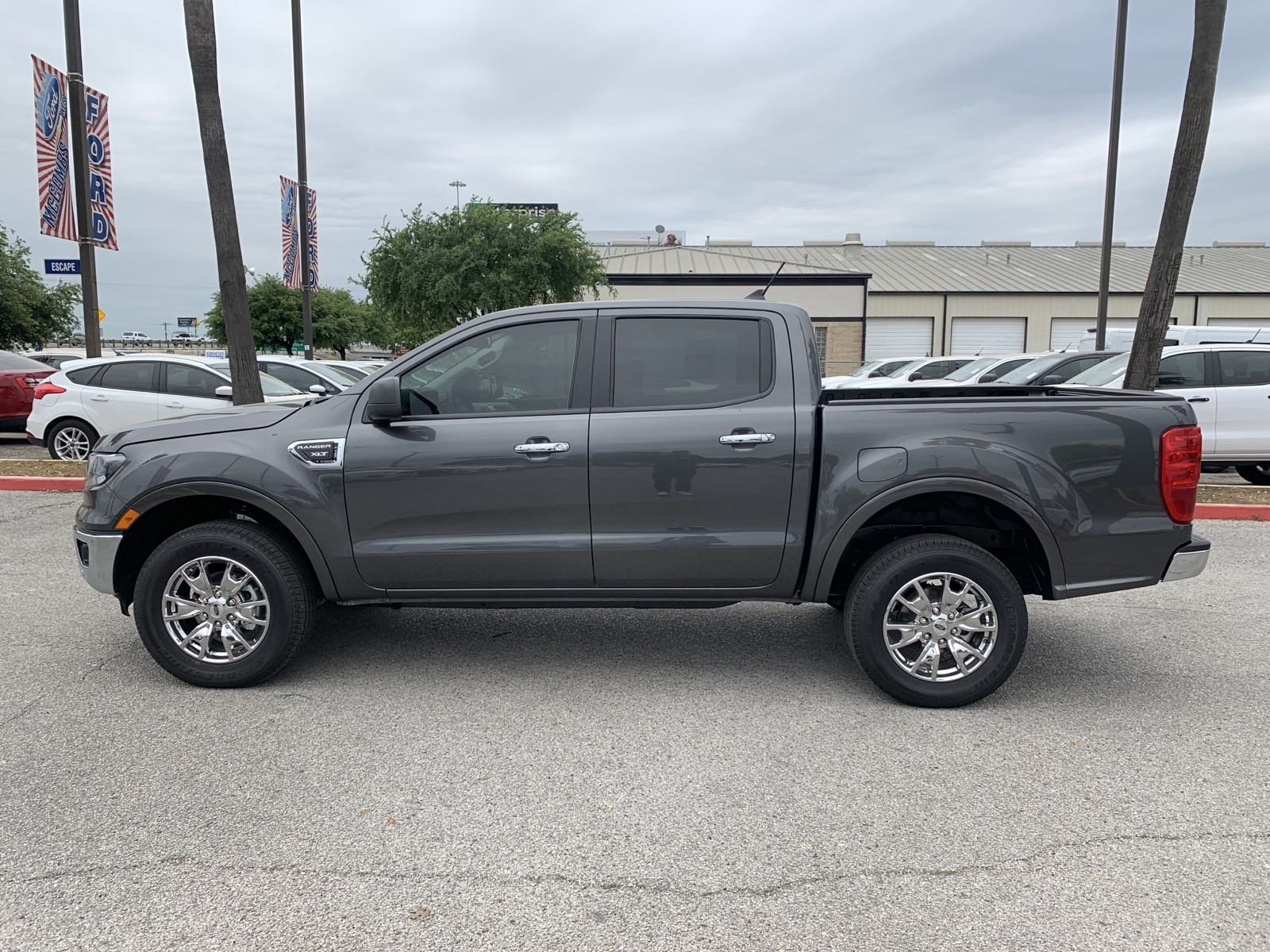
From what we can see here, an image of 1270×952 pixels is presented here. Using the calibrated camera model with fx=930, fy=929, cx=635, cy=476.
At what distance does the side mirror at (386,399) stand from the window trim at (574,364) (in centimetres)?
12

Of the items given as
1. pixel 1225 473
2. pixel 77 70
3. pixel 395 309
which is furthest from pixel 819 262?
pixel 77 70

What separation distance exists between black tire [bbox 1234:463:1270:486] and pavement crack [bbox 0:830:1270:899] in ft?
33.8

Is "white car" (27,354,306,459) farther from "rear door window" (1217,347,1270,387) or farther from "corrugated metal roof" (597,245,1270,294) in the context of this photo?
"corrugated metal roof" (597,245,1270,294)

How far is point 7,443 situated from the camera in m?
14.9

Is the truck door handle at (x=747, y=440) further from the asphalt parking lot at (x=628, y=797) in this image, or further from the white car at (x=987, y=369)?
the white car at (x=987, y=369)

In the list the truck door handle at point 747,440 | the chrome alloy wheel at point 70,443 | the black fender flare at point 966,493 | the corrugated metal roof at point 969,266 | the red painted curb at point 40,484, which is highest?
the corrugated metal roof at point 969,266

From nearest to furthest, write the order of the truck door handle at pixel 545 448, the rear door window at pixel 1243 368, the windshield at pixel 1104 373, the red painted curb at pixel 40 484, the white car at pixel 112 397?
1. the truck door handle at pixel 545 448
2. the red painted curb at pixel 40 484
3. the rear door window at pixel 1243 368
4. the windshield at pixel 1104 373
5. the white car at pixel 112 397

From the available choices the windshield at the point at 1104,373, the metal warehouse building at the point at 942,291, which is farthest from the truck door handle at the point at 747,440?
the metal warehouse building at the point at 942,291

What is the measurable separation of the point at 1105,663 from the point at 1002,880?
2477mm

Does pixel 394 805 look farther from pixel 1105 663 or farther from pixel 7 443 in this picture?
pixel 7 443

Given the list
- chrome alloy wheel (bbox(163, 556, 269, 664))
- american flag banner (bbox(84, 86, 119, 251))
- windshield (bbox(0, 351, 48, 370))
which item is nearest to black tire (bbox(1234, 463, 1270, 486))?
chrome alloy wheel (bbox(163, 556, 269, 664))

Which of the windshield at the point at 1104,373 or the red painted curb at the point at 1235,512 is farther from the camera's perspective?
the windshield at the point at 1104,373

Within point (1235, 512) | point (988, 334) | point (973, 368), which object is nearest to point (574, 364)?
point (1235, 512)

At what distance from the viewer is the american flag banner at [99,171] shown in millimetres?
13055
